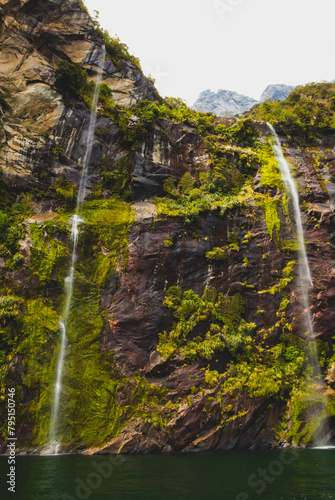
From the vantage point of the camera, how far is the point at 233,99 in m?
137

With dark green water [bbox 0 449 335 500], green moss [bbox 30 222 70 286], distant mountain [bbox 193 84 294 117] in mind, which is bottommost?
dark green water [bbox 0 449 335 500]

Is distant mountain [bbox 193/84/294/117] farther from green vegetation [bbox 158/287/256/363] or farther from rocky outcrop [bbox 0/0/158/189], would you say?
green vegetation [bbox 158/287/256/363]

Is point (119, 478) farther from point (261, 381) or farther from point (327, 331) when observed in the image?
point (327, 331)

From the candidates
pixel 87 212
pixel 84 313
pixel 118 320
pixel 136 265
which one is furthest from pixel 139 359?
pixel 87 212

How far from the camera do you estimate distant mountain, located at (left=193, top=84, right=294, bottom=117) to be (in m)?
132

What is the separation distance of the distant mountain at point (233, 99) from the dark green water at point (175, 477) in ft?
446

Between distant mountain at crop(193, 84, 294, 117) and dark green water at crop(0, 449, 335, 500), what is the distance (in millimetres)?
135951

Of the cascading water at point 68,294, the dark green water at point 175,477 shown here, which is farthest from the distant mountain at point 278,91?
the dark green water at point 175,477

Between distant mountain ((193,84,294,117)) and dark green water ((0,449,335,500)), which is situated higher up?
distant mountain ((193,84,294,117))

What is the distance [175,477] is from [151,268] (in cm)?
1185

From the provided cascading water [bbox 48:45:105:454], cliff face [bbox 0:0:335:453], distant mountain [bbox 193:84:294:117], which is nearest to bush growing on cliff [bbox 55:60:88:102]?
cliff face [bbox 0:0:335:453]

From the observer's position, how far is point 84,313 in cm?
1825

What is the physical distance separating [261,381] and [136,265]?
33.3 feet

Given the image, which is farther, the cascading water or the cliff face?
the cliff face
